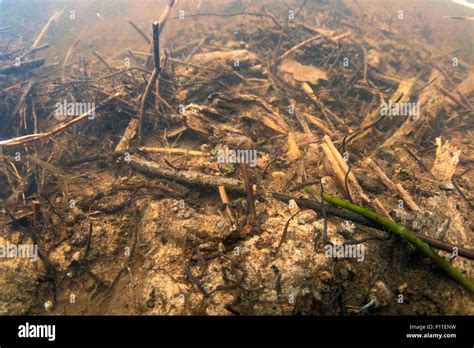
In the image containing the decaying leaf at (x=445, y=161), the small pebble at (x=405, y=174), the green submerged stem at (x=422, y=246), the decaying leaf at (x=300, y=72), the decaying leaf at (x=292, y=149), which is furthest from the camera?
the decaying leaf at (x=300, y=72)

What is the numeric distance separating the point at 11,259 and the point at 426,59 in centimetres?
1126

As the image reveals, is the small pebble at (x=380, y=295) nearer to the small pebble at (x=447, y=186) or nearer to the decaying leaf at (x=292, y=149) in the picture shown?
the small pebble at (x=447, y=186)

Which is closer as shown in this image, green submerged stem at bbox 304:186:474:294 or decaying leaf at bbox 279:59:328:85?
green submerged stem at bbox 304:186:474:294

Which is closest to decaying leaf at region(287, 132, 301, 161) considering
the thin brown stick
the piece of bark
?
the piece of bark

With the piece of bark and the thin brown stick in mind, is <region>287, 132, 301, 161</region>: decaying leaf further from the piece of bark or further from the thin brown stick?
the thin brown stick

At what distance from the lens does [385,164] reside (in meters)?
4.74

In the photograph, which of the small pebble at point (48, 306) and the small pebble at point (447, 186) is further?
the small pebble at point (447, 186)

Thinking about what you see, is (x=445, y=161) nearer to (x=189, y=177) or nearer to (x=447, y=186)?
(x=447, y=186)

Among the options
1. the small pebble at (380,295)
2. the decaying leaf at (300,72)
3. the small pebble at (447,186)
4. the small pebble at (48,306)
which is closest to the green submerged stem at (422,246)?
the small pebble at (380,295)

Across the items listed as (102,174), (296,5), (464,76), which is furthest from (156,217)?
(296,5)

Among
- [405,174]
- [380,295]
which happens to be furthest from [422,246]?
[405,174]

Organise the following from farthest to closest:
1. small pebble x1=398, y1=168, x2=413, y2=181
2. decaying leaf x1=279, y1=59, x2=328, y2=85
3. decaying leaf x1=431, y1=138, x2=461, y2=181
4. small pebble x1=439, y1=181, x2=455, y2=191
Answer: decaying leaf x1=279, y1=59, x2=328, y2=85
decaying leaf x1=431, y1=138, x2=461, y2=181
small pebble x1=398, y1=168, x2=413, y2=181
small pebble x1=439, y1=181, x2=455, y2=191

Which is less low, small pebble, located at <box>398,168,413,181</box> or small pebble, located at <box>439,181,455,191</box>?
small pebble, located at <box>398,168,413,181</box>

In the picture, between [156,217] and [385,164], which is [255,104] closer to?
[385,164]
